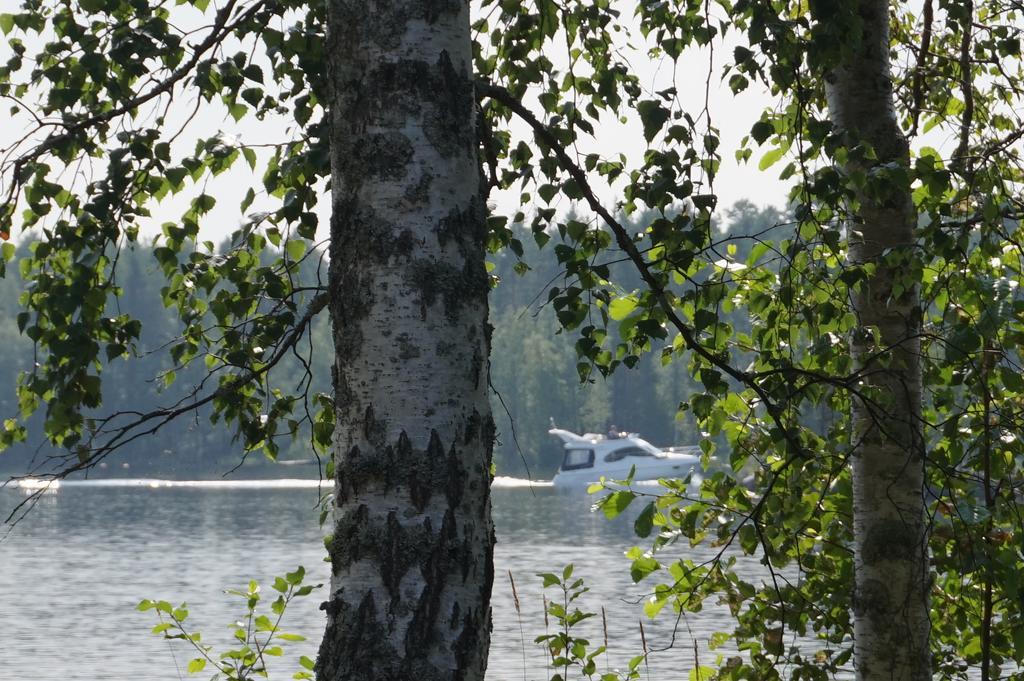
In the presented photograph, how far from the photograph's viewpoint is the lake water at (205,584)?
55.3ft

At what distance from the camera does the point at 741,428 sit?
5.22 metres

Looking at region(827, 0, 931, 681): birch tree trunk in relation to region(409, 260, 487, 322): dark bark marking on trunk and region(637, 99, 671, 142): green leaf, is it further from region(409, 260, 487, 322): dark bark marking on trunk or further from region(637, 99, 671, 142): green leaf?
region(409, 260, 487, 322): dark bark marking on trunk

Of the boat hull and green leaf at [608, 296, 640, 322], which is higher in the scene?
green leaf at [608, 296, 640, 322]

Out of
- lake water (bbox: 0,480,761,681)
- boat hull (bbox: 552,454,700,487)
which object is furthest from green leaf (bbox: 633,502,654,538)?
boat hull (bbox: 552,454,700,487)

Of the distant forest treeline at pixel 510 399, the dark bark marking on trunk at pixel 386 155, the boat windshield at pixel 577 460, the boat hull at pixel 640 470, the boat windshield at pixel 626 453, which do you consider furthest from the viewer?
the distant forest treeline at pixel 510 399

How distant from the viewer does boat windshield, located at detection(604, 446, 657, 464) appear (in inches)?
3103

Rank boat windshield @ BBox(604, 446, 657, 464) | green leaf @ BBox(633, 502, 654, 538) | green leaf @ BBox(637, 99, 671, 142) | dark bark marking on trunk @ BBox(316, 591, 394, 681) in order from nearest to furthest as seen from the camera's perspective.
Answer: dark bark marking on trunk @ BBox(316, 591, 394, 681) < green leaf @ BBox(637, 99, 671, 142) < green leaf @ BBox(633, 502, 654, 538) < boat windshield @ BBox(604, 446, 657, 464)

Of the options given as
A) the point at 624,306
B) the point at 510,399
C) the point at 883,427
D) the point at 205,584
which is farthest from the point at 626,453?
the point at 624,306

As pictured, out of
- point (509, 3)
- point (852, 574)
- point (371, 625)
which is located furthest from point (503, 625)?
point (371, 625)

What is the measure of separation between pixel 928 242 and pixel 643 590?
19.4 metres

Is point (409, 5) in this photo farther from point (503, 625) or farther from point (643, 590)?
point (643, 590)

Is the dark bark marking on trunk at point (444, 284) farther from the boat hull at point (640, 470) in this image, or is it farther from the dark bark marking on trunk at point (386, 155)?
the boat hull at point (640, 470)

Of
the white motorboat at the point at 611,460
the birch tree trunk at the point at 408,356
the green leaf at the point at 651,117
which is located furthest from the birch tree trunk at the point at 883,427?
the white motorboat at the point at 611,460

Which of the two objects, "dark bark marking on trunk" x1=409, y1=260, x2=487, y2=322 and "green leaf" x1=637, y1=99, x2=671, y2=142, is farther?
"green leaf" x1=637, y1=99, x2=671, y2=142
